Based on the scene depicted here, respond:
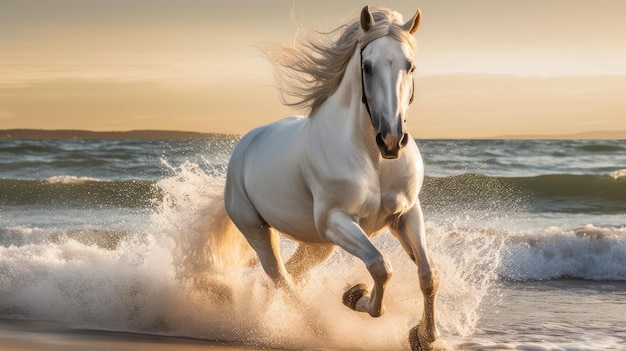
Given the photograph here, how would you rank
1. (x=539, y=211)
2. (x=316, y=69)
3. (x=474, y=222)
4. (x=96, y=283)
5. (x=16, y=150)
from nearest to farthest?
1. (x=316, y=69)
2. (x=96, y=283)
3. (x=474, y=222)
4. (x=539, y=211)
5. (x=16, y=150)

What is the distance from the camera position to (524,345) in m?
6.02

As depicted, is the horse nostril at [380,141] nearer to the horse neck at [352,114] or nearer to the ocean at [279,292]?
the horse neck at [352,114]

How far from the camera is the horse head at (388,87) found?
14.3ft

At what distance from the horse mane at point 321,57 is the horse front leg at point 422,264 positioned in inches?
32.6

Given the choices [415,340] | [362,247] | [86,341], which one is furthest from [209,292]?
[362,247]

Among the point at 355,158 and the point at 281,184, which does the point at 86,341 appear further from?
the point at 355,158

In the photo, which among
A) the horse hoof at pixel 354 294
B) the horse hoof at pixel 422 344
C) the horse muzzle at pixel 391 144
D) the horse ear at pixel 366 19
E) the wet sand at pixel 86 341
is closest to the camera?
the horse muzzle at pixel 391 144

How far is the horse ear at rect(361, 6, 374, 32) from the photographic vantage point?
4.70 meters

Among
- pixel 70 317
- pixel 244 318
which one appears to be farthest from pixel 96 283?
pixel 244 318

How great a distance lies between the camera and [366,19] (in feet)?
15.5

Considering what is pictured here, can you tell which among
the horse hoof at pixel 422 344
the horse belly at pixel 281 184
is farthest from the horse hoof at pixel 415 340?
the horse belly at pixel 281 184

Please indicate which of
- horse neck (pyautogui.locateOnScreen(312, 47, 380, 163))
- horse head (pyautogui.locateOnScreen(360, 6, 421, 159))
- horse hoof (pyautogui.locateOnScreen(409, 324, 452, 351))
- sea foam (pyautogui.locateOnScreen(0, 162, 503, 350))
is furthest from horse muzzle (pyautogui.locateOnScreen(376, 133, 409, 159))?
sea foam (pyautogui.locateOnScreen(0, 162, 503, 350))

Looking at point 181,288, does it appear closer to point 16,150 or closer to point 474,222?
point 474,222

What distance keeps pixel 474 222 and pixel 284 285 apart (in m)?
7.41
